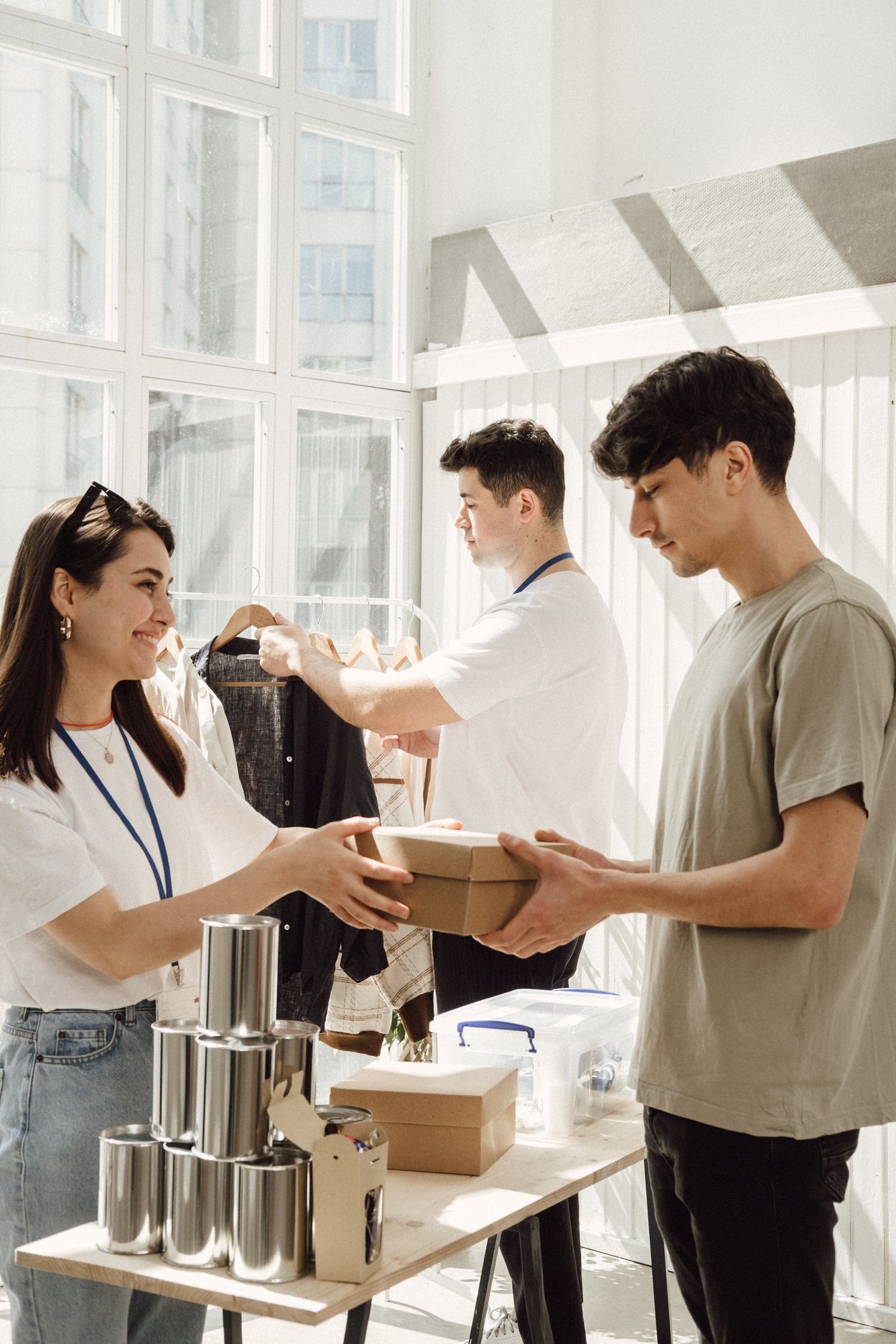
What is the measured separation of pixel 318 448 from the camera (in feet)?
14.3

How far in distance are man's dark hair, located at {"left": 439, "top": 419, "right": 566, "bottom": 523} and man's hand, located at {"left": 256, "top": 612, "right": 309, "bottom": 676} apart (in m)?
0.49

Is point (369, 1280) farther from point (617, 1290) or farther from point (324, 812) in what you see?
point (617, 1290)

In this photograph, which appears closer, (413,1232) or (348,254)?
(413,1232)

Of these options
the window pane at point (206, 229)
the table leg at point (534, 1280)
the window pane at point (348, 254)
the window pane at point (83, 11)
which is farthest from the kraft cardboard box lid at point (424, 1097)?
the window pane at point (83, 11)

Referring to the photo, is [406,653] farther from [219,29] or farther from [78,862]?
→ [78,862]

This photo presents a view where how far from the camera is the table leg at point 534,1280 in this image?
2.13 meters

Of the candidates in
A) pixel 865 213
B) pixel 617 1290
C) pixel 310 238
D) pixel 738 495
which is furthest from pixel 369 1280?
pixel 310 238

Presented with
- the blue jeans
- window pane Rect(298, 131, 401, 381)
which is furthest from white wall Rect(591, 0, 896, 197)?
the blue jeans

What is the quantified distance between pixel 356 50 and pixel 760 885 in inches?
140

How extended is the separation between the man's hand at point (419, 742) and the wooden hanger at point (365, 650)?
623mm

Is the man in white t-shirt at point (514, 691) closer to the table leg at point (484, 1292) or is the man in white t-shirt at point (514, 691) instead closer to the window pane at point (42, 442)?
the table leg at point (484, 1292)

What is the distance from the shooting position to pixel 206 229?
13.3 feet

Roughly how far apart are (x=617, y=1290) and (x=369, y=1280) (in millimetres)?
2364

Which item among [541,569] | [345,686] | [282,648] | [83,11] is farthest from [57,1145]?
[83,11]
